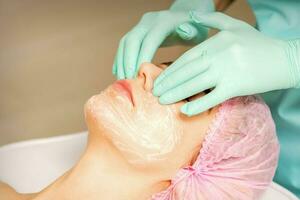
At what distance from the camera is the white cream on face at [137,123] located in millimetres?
1226

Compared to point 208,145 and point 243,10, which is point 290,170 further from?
point 243,10

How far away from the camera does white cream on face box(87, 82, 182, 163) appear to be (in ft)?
4.02

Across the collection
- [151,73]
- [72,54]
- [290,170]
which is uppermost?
[151,73]

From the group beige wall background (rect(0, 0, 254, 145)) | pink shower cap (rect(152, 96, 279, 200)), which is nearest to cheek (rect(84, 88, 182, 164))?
pink shower cap (rect(152, 96, 279, 200))

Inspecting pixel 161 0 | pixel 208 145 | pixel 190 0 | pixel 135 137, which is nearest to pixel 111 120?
pixel 135 137

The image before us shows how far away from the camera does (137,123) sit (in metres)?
1.23

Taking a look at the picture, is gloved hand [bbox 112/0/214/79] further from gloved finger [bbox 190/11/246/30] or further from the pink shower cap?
the pink shower cap

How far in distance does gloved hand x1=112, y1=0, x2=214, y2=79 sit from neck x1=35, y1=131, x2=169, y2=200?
0.28 meters

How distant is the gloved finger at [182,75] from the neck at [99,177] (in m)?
0.21

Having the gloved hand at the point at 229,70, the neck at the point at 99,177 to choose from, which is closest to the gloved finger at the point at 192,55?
the gloved hand at the point at 229,70

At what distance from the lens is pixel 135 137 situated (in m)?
1.23

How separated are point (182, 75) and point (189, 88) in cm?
4

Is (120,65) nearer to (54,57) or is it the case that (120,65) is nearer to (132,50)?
(132,50)

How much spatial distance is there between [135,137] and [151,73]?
0.58 feet
